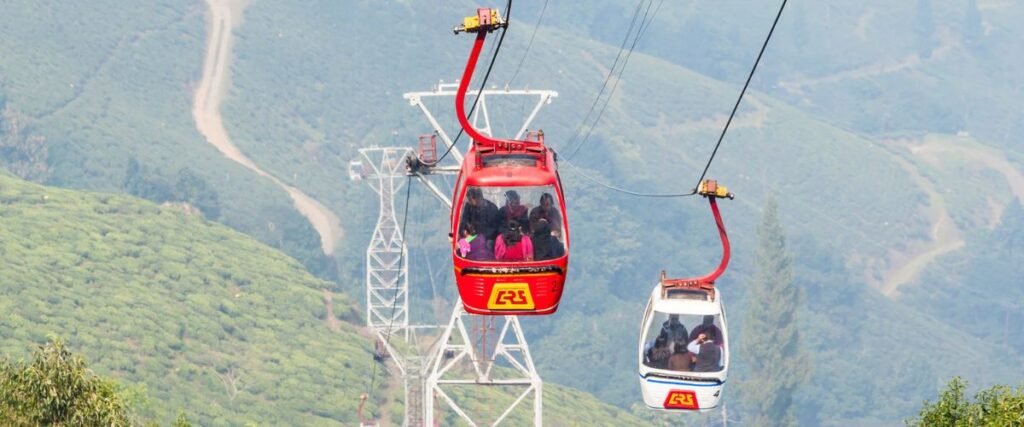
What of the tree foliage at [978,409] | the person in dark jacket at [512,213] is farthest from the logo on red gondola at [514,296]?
the tree foliage at [978,409]

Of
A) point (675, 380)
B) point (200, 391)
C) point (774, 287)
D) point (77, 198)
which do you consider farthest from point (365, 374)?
point (774, 287)

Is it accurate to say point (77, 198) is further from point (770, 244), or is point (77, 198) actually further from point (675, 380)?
point (675, 380)

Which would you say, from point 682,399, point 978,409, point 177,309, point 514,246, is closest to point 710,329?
point 682,399

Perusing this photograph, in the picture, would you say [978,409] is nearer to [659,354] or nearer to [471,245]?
[659,354]

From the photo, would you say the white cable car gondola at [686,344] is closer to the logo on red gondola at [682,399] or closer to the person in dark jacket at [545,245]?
A: the logo on red gondola at [682,399]

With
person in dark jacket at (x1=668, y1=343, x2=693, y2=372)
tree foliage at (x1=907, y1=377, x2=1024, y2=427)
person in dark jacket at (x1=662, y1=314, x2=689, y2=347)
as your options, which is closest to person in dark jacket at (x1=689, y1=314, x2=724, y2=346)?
person in dark jacket at (x1=662, y1=314, x2=689, y2=347)

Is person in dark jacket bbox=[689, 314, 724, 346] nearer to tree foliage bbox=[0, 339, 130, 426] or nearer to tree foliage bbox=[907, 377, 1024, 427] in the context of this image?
tree foliage bbox=[907, 377, 1024, 427]

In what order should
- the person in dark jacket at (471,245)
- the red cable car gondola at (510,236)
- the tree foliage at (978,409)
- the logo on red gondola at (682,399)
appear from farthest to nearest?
the logo on red gondola at (682,399) < the person in dark jacket at (471,245) < the red cable car gondola at (510,236) < the tree foliage at (978,409)
